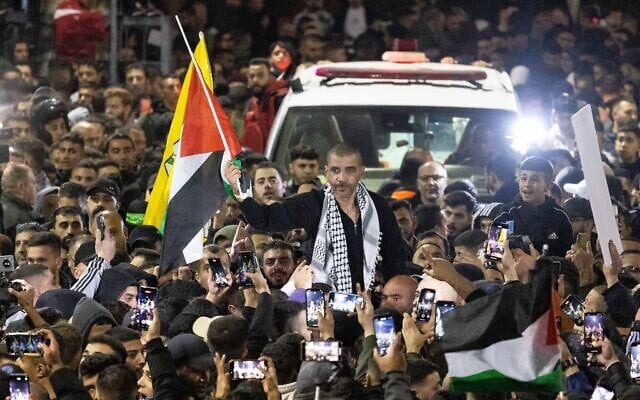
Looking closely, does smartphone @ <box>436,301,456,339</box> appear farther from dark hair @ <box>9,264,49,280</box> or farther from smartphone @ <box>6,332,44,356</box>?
dark hair @ <box>9,264,49,280</box>

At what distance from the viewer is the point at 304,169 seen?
52.1 ft

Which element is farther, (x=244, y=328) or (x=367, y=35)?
(x=367, y=35)

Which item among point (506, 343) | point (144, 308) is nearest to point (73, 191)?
point (144, 308)

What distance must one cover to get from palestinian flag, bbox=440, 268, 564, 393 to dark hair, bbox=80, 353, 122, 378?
5.21 feet

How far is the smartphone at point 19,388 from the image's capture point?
29.2ft

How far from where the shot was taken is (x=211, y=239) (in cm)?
1432

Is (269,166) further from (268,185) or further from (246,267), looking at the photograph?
(246,267)

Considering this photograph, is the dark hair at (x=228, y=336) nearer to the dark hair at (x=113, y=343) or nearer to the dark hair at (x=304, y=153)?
the dark hair at (x=113, y=343)

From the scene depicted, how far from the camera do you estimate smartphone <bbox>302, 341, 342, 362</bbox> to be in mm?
9273

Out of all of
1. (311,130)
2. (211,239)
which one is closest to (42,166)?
(311,130)

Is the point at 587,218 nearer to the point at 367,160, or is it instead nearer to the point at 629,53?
the point at 367,160

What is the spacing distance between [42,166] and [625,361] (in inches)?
302

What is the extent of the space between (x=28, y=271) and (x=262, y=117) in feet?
23.0

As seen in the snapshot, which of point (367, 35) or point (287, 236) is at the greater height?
point (367, 35)
